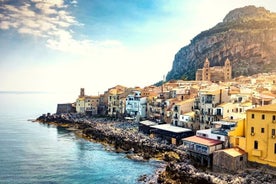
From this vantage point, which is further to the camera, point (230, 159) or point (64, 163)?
point (64, 163)

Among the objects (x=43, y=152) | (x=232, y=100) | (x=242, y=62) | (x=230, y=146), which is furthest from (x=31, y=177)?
(x=242, y=62)

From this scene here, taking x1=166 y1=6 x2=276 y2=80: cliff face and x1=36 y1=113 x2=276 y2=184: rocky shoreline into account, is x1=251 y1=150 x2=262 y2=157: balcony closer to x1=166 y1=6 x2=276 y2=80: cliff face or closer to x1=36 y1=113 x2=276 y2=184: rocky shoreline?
x1=36 y1=113 x2=276 y2=184: rocky shoreline

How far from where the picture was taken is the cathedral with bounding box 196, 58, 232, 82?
326 feet

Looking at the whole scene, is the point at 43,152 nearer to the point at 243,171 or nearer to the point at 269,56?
the point at 243,171

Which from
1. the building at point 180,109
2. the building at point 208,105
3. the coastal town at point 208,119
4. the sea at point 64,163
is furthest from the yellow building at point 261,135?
the building at point 180,109

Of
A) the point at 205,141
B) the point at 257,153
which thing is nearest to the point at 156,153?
the point at 205,141

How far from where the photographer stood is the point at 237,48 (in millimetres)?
115562

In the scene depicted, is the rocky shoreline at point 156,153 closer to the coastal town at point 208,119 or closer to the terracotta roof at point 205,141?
the coastal town at point 208,119

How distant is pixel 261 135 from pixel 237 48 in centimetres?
8938

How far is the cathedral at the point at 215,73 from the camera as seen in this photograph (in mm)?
99438

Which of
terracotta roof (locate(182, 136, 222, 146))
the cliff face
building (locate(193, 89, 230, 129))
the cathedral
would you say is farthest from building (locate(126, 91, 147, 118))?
the cliff face

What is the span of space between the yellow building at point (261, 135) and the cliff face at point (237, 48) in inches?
3024

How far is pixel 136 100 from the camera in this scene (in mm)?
67875

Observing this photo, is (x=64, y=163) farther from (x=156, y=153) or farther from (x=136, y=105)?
(x=136, y=105)
